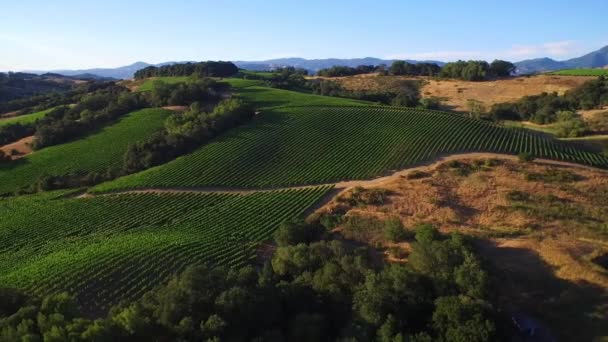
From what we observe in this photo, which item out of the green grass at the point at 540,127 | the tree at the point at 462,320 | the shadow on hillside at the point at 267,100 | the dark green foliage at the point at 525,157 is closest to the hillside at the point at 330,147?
the dark green foliage at the point at 525,157

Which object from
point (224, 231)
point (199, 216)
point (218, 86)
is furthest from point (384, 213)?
point (218, 86)

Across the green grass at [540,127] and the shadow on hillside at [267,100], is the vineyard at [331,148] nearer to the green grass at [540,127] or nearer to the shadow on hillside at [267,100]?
the green grass at [540,127]

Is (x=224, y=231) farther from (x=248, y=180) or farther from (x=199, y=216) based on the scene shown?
(x=248, y=180)

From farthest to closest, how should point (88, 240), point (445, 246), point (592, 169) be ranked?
point (592, 169) < point (88, 240) < point (445, 246)

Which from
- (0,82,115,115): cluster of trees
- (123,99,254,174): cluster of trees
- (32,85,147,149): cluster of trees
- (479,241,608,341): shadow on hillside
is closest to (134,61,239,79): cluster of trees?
(0,82,115,115): cluster of trees

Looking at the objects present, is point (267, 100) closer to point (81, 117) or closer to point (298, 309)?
point (81, 117)

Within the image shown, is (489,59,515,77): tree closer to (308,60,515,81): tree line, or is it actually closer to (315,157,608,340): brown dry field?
(308,60,515,81): tree line
